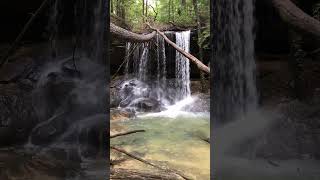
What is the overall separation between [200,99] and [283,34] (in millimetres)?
9536

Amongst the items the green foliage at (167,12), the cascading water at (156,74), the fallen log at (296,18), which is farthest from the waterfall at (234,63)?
the green foliage at (167,12)

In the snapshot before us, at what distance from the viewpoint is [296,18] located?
10.1ft

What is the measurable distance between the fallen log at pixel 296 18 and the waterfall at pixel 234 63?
324 mm

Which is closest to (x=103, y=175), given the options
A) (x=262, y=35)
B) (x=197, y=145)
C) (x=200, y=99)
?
(x=262, y=35)

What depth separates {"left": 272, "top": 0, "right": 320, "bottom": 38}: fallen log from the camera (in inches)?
119

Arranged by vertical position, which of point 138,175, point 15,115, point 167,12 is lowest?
point 138,175

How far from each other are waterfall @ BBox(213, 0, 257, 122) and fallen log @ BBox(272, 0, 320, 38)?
1.06 feet

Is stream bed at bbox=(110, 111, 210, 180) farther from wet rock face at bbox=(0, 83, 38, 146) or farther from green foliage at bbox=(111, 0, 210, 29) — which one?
green foliage at bbox=(111, 0, 210, 29)

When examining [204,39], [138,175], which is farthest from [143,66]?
[138,175]

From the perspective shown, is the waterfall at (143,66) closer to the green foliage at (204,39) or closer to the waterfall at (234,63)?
the green foliage at (204,39)

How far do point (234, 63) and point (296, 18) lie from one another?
792 millimetres

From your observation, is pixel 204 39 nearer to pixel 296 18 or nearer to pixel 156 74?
pixel 156 74

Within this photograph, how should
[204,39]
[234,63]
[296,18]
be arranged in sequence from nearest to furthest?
[296,18] → [234,63] → [204,39]

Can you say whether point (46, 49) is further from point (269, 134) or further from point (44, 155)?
point (269, 134)
